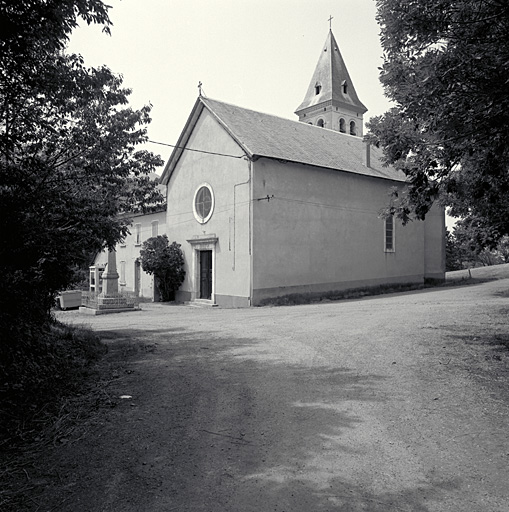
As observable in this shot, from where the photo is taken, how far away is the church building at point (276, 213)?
1925 centimetres

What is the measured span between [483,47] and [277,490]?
217 inches

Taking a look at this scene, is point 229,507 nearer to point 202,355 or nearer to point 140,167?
point 202,355

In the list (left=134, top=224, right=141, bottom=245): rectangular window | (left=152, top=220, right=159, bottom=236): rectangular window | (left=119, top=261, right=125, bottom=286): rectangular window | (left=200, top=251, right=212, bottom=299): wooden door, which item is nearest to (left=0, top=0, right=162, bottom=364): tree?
(left=200, top=251, right=212, bottom=299): wooden door

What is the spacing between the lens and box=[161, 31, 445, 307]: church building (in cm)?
1925

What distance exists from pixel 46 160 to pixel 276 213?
1319 centimetres

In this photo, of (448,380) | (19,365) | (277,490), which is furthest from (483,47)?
(19,365)

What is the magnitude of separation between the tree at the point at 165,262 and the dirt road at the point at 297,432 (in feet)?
48.3

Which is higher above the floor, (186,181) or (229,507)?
(186,181)

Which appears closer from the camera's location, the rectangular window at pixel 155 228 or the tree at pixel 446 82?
the tree at pixel 446 82

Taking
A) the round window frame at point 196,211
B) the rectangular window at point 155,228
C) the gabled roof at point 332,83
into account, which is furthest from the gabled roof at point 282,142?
the gabled roof at point 332,83

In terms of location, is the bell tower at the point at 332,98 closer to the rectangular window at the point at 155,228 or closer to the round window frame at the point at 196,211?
the rectangular window at the point at 155,228

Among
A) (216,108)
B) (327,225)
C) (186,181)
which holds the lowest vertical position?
(327,225)

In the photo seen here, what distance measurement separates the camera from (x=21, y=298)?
17.4 feet

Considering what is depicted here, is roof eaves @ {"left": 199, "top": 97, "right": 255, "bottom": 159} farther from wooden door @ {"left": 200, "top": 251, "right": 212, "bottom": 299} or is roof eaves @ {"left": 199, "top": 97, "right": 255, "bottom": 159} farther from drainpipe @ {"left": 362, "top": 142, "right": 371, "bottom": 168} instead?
drainpipe @ {"left": 362, "top": 142, "right": 371, "bottom": 168}
